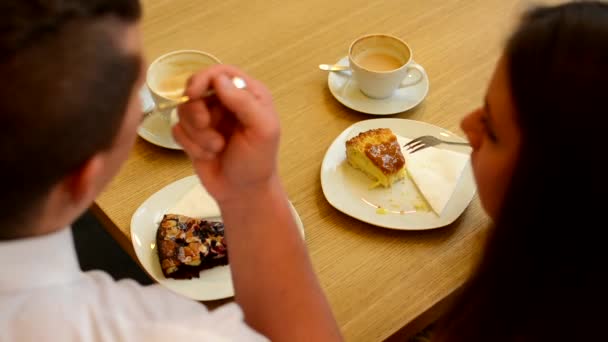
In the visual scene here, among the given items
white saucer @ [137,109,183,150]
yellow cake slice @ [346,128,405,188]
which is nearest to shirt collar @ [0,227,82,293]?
white saucer @ [137,109,183,150]

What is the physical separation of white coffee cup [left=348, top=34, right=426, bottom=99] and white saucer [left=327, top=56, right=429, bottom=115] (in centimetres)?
1

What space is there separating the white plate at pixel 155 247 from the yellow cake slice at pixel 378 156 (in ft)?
0.47

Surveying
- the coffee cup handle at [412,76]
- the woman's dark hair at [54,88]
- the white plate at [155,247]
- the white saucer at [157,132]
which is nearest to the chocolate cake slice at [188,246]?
the white plate at [155,247]

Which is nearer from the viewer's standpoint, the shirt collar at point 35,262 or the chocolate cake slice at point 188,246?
the shirt collar at point 35,262

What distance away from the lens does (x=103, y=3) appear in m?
0.53

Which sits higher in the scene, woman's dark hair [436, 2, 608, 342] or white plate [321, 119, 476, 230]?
woman's dark hair [436, 2, 608, 342]

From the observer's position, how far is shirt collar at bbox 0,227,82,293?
0.61m

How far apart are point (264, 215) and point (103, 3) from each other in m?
0.38

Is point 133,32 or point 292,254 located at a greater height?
point 133,32

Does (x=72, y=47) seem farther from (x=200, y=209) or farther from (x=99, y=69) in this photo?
(x=200, y=209)

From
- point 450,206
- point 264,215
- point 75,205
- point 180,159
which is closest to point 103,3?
point 75,205

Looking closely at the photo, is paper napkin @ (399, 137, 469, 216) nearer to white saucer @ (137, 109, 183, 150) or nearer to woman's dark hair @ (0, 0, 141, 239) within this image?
white saucer @ (137, 109, 183, 150)

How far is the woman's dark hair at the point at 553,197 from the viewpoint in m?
0.55

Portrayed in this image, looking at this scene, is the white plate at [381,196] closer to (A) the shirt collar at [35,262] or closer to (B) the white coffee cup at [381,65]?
(B) the white coffee cup at [381,65]
